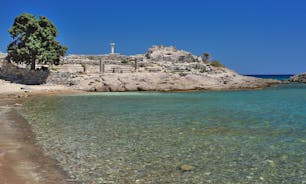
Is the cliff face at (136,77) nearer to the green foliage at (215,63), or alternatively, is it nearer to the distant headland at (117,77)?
the distant headland at (117,77)

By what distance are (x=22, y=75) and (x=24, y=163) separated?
4242 cm

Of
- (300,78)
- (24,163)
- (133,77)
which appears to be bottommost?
(24,163)

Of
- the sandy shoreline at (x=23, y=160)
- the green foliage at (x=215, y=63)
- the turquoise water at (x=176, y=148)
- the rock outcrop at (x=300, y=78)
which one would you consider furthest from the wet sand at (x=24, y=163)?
the rock outcrop at (x=300, y=78)

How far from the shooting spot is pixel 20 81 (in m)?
49.2

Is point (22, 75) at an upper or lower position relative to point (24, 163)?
upper

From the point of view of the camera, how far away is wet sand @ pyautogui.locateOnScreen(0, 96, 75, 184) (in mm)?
8688

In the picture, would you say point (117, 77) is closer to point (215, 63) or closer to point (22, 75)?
point (22, 75)

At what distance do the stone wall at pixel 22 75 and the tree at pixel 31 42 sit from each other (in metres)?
1.08

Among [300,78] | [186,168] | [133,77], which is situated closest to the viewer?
[186,168]

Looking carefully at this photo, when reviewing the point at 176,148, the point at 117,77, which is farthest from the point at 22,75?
the point at 176,148

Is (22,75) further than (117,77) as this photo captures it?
No

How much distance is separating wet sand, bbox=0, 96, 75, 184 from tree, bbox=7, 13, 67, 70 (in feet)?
112

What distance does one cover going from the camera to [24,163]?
1012cm

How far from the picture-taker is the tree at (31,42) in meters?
47.8
